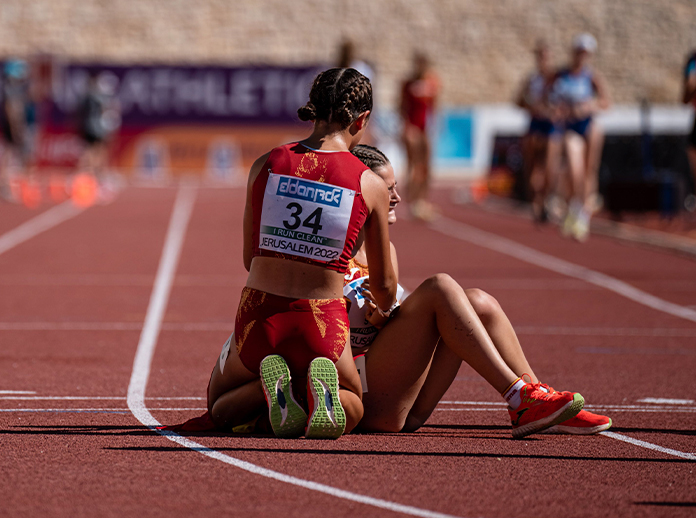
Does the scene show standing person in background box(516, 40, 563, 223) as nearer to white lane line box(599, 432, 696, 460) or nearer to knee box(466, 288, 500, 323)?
white lane line box(599, 432, 696, 460)

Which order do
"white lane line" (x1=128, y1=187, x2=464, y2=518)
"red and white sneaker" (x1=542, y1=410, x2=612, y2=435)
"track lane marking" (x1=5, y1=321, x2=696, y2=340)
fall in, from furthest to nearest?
"track lane marking" (x1=5, y1=321, x2=696, y2=340) < "red and white sneaker" (x1=542, y1=410, x2=612, y2=435) < "white lane line" (x1=128, y1=187, x2=464, y2=518)

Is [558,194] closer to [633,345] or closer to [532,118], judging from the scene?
[532,118]

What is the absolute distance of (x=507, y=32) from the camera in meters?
61.7

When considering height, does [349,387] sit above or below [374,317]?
below

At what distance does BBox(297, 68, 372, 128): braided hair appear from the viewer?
4902 mm

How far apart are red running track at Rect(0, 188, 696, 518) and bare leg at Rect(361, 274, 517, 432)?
0.18 metres

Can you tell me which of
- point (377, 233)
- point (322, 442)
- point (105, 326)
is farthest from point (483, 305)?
point (105, 326)

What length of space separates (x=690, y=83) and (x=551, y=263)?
253 centimetres

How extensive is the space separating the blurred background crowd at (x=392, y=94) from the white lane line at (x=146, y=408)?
15.3 feet

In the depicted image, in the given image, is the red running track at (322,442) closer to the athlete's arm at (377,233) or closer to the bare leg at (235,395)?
the bare leg at (235,395)

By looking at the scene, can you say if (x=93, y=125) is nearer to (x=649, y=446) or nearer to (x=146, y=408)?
(x=146, y=408)

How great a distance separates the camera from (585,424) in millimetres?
5281

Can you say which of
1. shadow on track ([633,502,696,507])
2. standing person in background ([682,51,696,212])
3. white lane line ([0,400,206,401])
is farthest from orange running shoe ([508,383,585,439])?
standing person in background ([682,51,696,212])

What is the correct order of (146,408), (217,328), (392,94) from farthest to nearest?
1. (392,94)
2. (217,328)
3. (146,408)
